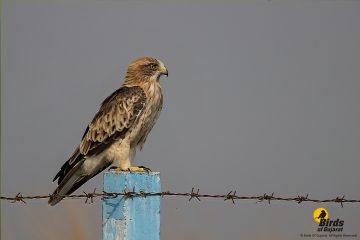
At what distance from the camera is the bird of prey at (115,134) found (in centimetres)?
782

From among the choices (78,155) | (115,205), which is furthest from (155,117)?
(115,205)

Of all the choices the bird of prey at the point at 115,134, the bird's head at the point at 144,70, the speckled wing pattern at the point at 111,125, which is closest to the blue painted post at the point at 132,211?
the bird of prey at the point at 115,134

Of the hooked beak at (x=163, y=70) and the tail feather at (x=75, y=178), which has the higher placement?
the hooked beak at (x=163, y=70)

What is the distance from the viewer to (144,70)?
8.63m

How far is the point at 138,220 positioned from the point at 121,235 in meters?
0.16

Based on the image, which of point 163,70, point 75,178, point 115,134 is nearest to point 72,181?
point 75,178

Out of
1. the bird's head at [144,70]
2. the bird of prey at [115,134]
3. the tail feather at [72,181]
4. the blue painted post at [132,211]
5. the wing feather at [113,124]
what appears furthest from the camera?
the bird's head at [144,70]

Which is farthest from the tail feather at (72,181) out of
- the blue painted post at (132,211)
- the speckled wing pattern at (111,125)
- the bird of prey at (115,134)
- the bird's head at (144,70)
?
the blue painted post at (132,211)

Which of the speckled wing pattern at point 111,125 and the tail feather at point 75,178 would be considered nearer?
the tail feather at point 75,178

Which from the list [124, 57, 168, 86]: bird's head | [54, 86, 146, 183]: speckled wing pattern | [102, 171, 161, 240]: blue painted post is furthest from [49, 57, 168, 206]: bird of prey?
[102, 171, 161, 240]: blue painted post

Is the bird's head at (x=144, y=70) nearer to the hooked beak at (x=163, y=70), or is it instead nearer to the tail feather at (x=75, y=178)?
the hooked beak at (x=163, y=70)

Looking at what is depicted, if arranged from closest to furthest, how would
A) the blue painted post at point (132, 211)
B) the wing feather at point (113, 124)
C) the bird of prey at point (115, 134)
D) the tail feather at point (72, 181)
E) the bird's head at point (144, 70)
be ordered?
the blue painted post at point (132, 211) < the tail feather at point (72, 181) < the bird of prey at point (115, 134) < the wing feather at point (113, 124) < the bird's head at point (144, 70)

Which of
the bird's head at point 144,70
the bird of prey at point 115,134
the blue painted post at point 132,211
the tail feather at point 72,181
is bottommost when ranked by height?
the blue painted post at point 132,211

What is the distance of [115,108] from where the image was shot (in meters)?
8.08
